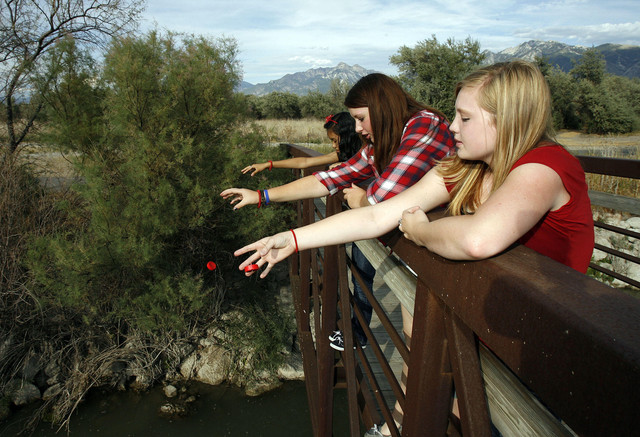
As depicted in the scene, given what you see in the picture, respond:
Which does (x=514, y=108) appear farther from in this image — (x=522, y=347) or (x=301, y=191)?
(x=301, y=191)

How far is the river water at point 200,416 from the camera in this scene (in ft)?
20.7

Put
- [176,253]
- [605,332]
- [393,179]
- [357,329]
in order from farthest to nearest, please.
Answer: [176,253] < [357,329] < [393,179] < [605,332]

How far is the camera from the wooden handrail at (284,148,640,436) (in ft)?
1.45

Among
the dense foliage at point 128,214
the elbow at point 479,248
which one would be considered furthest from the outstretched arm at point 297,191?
the dense foliage at point 128,214

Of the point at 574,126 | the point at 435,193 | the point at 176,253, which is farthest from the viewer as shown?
the point at 574,126

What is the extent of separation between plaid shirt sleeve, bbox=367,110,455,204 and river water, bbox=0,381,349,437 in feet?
17.6

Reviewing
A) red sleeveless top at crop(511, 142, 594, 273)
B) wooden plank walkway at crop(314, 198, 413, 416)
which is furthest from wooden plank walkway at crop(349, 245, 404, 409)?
red sleeveless top at crop(511, 142, 594, 273)

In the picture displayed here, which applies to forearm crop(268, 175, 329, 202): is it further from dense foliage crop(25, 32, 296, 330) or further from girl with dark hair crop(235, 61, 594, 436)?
dense foliage crop(25, 32, 296, 330)

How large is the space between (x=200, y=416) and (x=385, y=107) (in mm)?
6054

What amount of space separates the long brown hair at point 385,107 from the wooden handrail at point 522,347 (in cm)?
85

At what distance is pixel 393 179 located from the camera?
1.66 meters

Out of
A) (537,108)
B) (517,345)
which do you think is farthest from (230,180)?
(517,345)

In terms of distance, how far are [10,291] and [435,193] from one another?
266 inches

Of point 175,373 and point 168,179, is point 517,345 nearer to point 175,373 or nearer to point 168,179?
point 168,179
